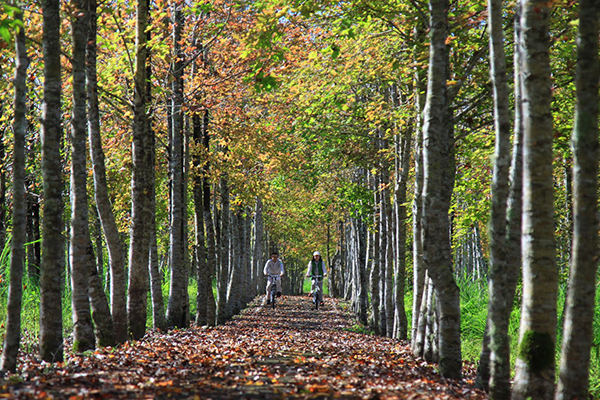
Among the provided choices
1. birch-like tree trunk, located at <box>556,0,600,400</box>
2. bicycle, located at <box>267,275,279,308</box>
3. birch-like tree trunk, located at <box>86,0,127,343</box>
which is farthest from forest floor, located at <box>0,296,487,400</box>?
bicycle, located at <box>267,275,279,308</box>

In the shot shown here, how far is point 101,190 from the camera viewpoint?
10.3m

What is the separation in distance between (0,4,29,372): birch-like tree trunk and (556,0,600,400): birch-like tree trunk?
587cm

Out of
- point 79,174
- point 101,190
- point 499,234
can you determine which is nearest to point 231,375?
point 499,234

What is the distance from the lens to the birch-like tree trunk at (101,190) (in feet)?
33.1

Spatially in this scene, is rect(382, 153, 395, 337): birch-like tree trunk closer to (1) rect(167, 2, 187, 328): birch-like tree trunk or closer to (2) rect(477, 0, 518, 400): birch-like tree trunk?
(1) rect(167, 2, 187, 328): birch-like tree trunk

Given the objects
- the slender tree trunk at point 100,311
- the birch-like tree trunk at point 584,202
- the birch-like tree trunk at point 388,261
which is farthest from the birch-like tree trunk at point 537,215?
the birch-like tree trunk at point 388,261

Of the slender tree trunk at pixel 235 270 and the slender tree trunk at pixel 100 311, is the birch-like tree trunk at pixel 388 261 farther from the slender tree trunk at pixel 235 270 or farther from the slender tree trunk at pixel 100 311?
the slender tree trunk at pixel 100 311

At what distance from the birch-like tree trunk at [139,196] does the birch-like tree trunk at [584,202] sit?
8.49 m

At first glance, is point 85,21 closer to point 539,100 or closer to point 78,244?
point 78,244

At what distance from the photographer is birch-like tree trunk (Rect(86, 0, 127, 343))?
33.1 feet

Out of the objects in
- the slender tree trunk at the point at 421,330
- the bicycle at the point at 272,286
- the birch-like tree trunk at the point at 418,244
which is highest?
the birch-like tree trunk at the point at 418,244

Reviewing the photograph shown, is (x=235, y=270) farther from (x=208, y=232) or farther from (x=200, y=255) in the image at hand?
(x=200, y=255)

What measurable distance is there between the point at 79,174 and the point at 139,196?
3.22 meters

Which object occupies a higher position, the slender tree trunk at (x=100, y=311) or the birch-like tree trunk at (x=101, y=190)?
the birch-like tree trunk at (x=101, y=190)
